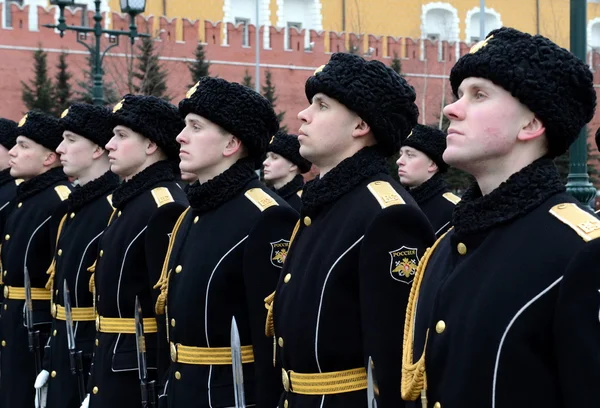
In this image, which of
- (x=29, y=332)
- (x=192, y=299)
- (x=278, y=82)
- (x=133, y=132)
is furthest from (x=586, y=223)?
(x=278, y=82)

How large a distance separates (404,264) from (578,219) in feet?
3.15

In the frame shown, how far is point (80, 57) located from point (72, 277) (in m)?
28.9

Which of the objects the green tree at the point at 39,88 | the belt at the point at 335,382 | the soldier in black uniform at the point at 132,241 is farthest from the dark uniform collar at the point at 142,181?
the green tree at the point at 39,88

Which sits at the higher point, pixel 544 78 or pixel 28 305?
pixel 544 78

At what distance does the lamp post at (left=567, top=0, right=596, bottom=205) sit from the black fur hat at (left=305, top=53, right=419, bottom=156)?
267 cm

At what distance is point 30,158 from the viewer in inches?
296

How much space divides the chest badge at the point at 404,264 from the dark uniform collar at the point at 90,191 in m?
3.15

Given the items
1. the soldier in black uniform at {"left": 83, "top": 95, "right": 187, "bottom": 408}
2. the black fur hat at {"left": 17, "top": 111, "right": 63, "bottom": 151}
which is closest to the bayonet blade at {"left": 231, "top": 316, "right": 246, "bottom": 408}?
the soldier in black uniform at {"left": 83, "top": 95, "right": 187, "bottom": 408}

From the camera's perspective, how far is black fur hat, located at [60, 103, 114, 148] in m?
6.51

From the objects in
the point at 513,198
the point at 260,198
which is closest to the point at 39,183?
the point at 260,198

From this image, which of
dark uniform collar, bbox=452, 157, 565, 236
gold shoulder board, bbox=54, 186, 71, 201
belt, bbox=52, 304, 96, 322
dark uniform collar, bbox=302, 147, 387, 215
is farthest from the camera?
gold shoulder board, bbox=54, 186, 71, 201

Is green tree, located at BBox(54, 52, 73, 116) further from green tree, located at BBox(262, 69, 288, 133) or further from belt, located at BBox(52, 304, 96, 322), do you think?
belt, located at BBox(52, 304, 96, 322)

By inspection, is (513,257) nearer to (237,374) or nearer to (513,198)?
(513,198)

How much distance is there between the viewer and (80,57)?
3394 centimetres
